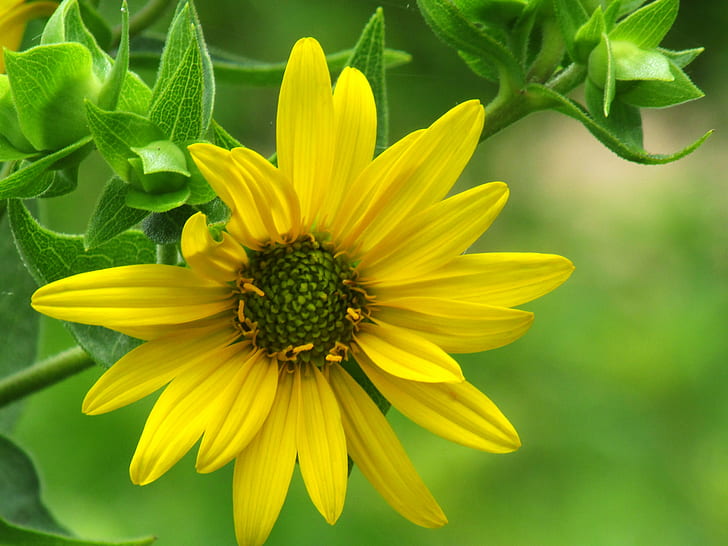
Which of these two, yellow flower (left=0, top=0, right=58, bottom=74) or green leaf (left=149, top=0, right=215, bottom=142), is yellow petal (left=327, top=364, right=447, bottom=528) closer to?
green leaf (left=149, top=0, right=215, bottom=142)

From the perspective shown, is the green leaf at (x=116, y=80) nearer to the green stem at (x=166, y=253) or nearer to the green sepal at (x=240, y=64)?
the green stem at (x=166, y=253)

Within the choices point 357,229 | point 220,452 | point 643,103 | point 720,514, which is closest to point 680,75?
point 643,103

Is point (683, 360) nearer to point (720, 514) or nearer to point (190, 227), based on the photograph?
point (720, 514)

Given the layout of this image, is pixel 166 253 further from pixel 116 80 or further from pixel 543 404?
pixel 543 404

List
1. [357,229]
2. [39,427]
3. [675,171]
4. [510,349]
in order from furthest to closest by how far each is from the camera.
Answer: [675,171] → [510,349] → [39,427] → [357,229]

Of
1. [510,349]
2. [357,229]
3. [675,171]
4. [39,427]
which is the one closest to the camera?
[357,229]

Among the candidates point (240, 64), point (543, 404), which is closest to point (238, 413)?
A: point (240, 64)

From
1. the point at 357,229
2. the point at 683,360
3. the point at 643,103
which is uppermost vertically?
the point at 643,103

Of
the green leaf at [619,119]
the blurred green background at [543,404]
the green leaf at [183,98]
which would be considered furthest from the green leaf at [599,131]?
the blurred green background at [543,404]
